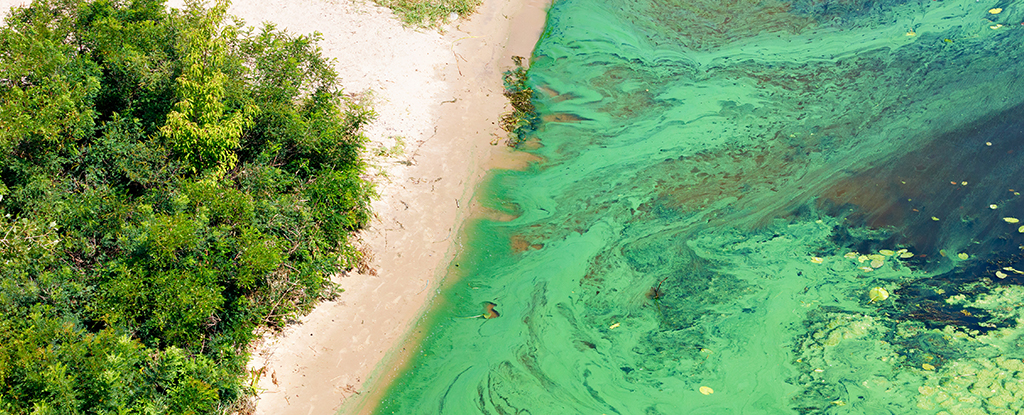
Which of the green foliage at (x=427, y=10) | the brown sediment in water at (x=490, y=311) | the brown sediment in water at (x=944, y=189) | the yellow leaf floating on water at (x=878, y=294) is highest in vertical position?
the green foliage at (x=427, y=10)

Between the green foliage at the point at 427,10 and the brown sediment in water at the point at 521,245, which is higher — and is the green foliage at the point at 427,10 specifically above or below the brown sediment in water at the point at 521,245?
above

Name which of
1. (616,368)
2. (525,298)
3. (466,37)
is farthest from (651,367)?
(466,37)

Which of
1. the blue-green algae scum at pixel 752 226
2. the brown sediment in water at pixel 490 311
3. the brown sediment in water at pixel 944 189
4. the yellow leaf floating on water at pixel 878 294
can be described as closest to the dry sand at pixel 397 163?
the blue-green algae scum at pixel 752 226

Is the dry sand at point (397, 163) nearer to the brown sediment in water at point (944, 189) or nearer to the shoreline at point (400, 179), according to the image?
the shoreline at point (400, 179)

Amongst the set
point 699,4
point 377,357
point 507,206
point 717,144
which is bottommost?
point 377,357

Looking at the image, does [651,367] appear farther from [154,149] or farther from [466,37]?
[466,37]

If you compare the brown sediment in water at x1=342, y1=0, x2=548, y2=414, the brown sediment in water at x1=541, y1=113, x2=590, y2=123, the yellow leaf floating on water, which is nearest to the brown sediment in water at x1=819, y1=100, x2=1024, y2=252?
the yellow leaf floating on water
